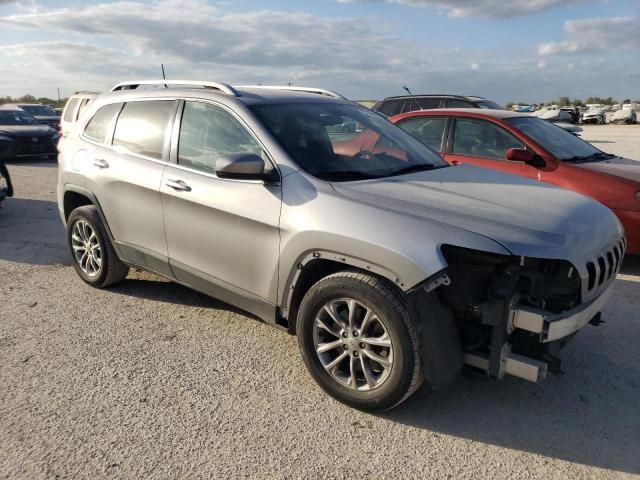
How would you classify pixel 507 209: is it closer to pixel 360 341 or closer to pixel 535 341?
pixel 535 341

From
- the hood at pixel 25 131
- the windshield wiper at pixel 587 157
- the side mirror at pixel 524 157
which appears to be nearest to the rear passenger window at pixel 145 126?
the side mirror at pixel 524 157

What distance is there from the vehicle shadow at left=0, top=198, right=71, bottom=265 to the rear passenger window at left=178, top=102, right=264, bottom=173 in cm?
285

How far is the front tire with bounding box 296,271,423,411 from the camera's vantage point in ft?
9.53

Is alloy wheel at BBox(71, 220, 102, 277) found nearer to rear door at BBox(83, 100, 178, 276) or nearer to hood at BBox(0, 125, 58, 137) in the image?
rear door at BBox(83, 100, 178, 276)

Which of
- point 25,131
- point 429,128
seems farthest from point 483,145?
point 25,131

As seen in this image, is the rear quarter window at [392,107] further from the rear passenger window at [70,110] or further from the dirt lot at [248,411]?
the dirt lot at [248,411]

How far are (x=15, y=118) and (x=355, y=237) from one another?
17346 millimetres

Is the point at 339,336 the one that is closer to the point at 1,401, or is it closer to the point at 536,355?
the point at 536,355

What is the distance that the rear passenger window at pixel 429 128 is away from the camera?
6.80 m

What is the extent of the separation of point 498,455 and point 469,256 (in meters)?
1.05

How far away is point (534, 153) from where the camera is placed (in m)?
5.98

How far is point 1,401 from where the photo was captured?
10.8ft

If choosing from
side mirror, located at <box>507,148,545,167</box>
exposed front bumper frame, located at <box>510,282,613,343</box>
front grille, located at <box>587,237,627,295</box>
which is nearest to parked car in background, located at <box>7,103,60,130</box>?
side mirror, located at <box>507,148,545,167</box>

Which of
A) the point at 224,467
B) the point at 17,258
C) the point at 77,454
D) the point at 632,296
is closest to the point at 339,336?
A: the point at 224,467
